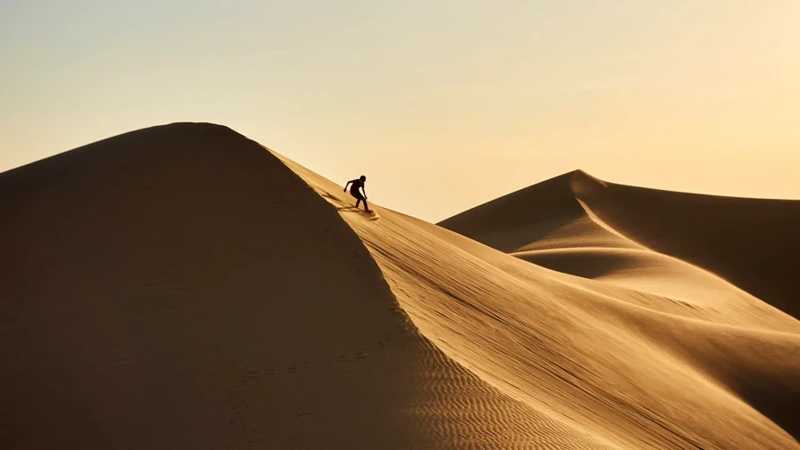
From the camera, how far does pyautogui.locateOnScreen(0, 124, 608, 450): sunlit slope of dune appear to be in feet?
30.1

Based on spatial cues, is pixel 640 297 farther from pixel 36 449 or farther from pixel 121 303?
pixel 36 449

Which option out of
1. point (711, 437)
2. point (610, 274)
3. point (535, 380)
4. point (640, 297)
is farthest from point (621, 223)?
point (535, 380)

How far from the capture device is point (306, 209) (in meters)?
13.5

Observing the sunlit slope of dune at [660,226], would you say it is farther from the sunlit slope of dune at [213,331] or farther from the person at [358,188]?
the sunlit slope of dune at [213,331]

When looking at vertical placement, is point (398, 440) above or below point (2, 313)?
below

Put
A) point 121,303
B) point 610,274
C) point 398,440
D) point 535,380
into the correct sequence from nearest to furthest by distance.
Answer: point 398,440
point 121,303
point 535,380
point 610,274

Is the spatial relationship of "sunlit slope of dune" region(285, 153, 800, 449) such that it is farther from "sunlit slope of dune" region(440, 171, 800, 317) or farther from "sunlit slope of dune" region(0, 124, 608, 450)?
"sunlit slope of dune" region(440, 171, 800, 317)

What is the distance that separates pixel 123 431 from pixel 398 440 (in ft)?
8.73

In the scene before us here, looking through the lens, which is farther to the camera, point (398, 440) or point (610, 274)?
point (610, 274)

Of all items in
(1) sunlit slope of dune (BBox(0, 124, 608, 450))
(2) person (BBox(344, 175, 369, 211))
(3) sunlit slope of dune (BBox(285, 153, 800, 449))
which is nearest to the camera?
(1) sunlit slope of dune (BBox(0, 124, 608, 450))

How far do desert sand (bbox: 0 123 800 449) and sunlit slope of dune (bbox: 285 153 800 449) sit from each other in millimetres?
63

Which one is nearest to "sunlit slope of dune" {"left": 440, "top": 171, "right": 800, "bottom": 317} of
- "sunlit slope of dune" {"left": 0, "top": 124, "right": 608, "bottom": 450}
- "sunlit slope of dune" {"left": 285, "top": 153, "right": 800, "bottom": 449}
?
"sunlit slope of dune" {"left": 285, "top": 153, "right": 800, "bottom": 449}

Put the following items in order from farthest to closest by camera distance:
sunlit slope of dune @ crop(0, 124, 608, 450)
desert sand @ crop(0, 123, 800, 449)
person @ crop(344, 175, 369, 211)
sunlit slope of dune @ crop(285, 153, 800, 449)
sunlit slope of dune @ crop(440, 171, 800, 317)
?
sunlit slope of dune @ crop(440, 171, 800, 317) → person @ crop(344, 175, 369, 211) → sunlit slope of dune @ crop(285, 153, 800, 449) → desert sand @ crop(0, 123, 800, 449) → sunlit slope of dune @ crop(0, 124, 608, 450)

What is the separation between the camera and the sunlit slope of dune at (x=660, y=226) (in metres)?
43.9
